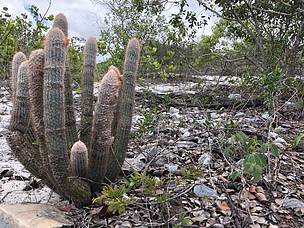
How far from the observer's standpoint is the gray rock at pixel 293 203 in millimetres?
2010

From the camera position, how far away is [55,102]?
196 centimetres

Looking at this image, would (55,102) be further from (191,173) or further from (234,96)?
(234,96)

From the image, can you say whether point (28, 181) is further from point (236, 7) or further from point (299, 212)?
point (236, 7)

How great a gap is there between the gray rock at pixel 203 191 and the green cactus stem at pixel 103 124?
1.60 feet

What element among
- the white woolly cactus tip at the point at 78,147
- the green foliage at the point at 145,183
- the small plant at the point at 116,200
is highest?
the white woolly cactus tip at the point at 78,147

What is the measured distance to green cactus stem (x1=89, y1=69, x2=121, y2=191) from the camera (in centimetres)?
208

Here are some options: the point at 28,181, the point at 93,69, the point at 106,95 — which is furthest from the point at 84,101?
the point at 28,181

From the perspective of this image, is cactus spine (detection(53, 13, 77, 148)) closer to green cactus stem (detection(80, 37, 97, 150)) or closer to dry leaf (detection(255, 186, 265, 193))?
green cactus stem (detection(80, 37, 97, 150))

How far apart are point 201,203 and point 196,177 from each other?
145mm

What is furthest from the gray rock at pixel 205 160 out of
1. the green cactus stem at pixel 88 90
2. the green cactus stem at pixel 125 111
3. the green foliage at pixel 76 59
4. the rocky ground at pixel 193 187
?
the green foliage at pixel 76 59

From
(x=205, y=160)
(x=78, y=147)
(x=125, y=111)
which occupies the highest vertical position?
(x=125, y=111)

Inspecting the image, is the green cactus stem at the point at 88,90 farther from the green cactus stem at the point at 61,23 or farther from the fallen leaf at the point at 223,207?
the fallen leaf at the point at 223,207

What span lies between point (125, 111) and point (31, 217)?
0.74 meters

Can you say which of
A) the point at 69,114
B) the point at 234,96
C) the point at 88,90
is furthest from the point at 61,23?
the point at 234,96
